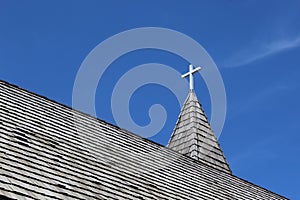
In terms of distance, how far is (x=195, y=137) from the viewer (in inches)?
598

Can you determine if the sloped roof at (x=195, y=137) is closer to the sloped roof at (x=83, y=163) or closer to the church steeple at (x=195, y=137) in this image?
the church steeple at (x=195, y=137)

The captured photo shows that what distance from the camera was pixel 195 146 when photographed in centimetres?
1482

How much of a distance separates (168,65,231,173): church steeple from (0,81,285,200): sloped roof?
7.56 ft

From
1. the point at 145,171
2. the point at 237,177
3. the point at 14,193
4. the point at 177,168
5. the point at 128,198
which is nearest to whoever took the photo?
the point at 14,193

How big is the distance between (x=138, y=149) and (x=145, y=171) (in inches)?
49.2

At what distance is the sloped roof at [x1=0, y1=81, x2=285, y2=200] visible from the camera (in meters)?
6.86

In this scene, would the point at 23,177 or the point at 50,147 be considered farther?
the point at 50,147

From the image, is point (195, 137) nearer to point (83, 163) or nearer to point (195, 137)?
point (195, 137)

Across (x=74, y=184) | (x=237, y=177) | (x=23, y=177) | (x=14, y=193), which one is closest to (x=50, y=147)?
(x=74, y=184)

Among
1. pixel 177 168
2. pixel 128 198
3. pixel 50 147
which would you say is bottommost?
pixel 128 198

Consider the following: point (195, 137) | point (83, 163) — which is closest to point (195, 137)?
point (195, 137)

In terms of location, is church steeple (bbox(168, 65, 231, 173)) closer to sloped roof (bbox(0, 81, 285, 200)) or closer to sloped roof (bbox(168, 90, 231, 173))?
sloped roof (bbox(168, 90, 231, 173))

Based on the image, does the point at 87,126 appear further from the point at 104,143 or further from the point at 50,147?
the point at 50,147

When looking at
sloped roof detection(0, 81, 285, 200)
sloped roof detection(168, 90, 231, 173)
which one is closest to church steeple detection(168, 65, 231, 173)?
sloped roof detection(168, 90, 231, 173)
